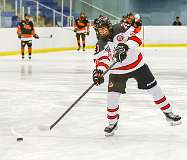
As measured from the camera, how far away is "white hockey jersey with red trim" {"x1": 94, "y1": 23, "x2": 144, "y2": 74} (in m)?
4.19

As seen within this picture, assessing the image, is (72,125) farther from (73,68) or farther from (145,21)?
(145,21)

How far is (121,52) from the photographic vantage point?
Answer: 4.11 m


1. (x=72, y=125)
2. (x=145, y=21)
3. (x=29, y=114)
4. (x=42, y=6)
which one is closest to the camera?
(x=72, y=125)

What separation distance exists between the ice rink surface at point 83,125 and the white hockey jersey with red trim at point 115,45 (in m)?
0.52

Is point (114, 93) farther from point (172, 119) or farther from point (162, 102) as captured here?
point (172, 119)

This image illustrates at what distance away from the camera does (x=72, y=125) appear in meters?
4.78

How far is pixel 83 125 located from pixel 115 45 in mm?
883

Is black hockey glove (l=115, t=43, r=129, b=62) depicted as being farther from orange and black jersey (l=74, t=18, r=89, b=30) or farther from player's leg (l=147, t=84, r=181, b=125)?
orange and black jersey (l=74, t=18, r=89, b=30)

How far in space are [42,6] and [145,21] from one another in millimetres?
4801

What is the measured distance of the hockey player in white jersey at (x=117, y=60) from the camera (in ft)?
13.6

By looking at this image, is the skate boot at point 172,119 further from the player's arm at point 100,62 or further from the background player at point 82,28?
the background player at point 82,28

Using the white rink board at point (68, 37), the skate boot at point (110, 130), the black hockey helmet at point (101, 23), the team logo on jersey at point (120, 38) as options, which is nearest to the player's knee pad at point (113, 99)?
the skate boot at point (110, 130)

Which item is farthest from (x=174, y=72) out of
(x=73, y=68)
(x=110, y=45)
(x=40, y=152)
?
(x=40, y=152)

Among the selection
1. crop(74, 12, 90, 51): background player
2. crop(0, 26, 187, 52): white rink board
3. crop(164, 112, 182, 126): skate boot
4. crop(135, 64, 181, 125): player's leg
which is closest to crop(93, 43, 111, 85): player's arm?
crop(135, 64, 181, 125): player's leg
